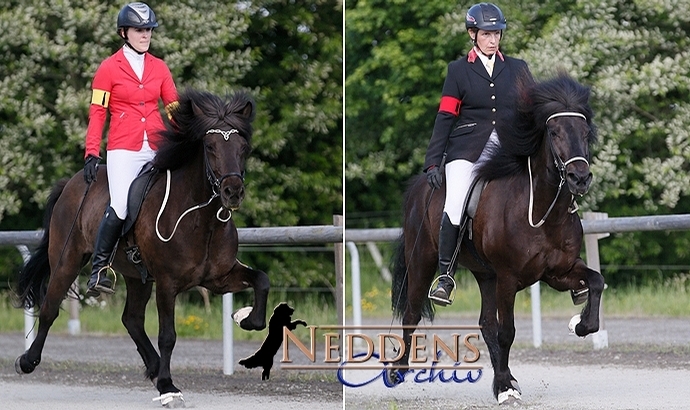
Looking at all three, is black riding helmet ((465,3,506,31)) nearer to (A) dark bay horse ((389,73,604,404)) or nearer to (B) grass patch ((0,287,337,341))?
(A) dark bay horse ((389,73,604,404))

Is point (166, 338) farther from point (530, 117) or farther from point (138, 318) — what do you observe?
point (530, 117)

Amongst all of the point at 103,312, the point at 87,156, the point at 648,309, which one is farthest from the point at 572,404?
the point at 103,312

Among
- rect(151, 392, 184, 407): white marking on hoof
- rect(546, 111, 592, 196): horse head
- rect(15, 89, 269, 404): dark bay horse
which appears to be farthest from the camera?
rect(151, 392, 184, 407): white marking on hoof

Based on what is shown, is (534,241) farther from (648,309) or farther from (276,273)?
(276,273)

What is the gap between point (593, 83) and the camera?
1636 centimetres

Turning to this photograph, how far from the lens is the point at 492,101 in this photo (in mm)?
8336

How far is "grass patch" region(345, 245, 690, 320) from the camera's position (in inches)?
572

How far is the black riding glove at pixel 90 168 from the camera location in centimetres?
838

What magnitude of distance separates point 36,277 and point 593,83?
9.39 metres

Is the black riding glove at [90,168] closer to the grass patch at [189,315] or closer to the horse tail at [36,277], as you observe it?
the horse tail at [36,277]

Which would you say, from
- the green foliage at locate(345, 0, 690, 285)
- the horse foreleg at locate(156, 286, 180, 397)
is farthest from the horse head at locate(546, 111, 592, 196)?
the green foliage at locate(345, 0, 690, 285)

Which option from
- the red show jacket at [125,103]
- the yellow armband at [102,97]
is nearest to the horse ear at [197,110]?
the red show jacket at [125,103]

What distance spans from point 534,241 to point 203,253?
2.16 meters

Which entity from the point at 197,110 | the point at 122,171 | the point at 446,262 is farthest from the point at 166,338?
the point at 446,262
